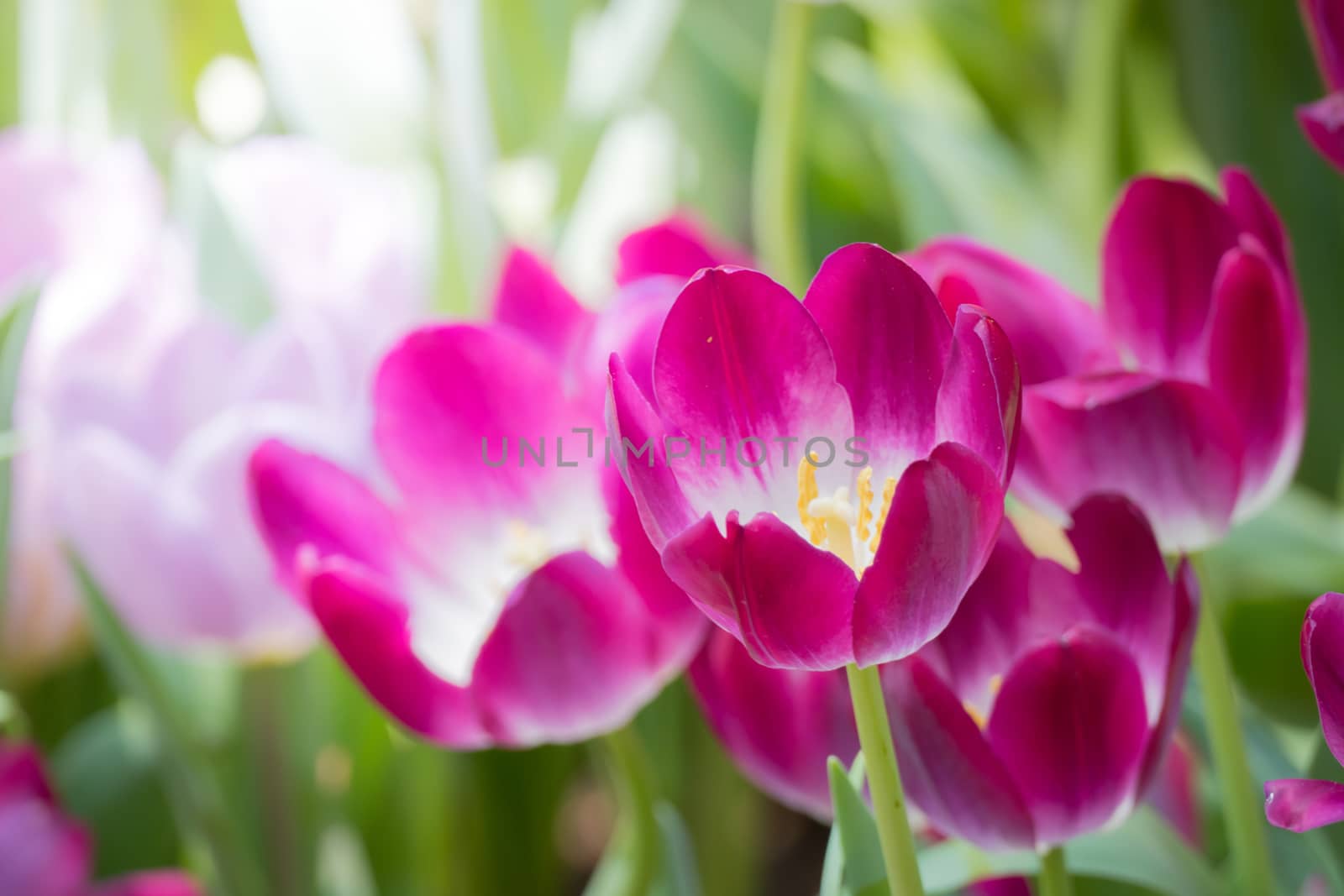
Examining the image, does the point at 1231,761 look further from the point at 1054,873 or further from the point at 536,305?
the point at 536,305

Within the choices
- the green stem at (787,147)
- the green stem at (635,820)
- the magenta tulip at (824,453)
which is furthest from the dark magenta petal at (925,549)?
the green stem at (787,147)

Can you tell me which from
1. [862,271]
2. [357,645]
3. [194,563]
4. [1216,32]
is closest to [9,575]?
[194,563]

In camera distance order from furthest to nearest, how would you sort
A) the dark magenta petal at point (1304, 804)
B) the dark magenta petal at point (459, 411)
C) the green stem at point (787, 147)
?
the green stem at point (787, 147) < the dark magenta petal at point (459, 411) < the dark magenta petal at point (1304, 804)

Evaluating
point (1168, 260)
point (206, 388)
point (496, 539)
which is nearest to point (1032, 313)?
point (1168, 260)

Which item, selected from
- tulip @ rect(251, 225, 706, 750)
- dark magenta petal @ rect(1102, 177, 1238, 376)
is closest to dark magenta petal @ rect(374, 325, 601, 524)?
tulip @ rect(251, 225, 706, 750)

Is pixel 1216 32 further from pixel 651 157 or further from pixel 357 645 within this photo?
pixel 357 645

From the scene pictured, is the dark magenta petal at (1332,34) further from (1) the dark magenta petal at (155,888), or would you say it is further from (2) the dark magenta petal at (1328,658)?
(1) the dark magenta petal at (155,888)
